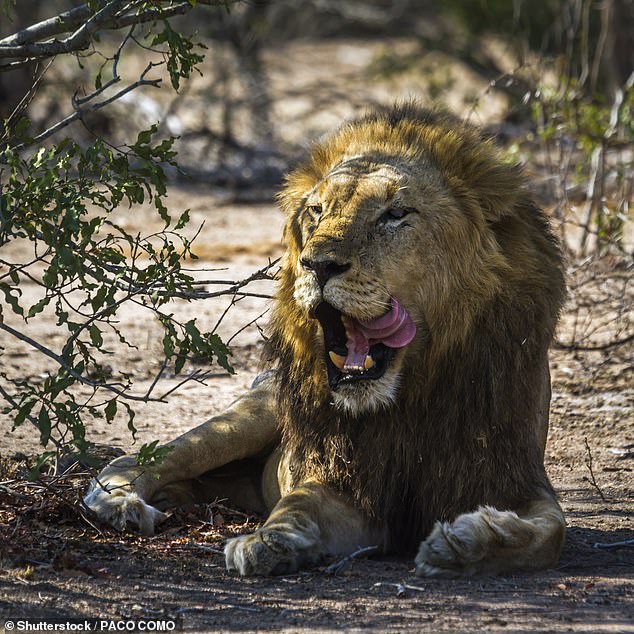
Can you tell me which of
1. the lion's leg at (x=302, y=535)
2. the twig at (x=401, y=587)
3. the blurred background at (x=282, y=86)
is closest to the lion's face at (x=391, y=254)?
the lion's leg at (x=302, y=535)

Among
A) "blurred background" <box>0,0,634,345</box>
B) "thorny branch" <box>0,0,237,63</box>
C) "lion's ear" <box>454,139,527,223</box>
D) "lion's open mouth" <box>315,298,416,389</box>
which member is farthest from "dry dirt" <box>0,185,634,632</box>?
"blurred background" <box>0,0,634,345</box>

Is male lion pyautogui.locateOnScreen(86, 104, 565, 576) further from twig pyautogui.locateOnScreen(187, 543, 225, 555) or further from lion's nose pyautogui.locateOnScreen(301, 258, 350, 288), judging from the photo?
twig pyautogui.locateOnScreen(187, 543, 225, 555)

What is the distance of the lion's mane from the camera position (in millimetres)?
4320

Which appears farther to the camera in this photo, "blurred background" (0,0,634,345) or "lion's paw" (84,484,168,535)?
"blurred background" (0,0,634,345)

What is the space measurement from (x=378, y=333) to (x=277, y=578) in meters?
0.87

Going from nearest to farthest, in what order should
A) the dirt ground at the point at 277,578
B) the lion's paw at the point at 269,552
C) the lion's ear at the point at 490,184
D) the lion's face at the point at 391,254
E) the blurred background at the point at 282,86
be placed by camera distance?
1. the dirt ground at the point at 277,578
2. the lion's paw at the point at 269,552
3. the lion's face at the point at 391,254
4. the lion's ear at the point at 490,184
5. the blurred background at the point at 282,86

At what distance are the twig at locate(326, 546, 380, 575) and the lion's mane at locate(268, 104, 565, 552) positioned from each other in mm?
104

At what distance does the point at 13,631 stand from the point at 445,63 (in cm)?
1219

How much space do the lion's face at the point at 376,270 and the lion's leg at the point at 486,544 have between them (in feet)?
1.69

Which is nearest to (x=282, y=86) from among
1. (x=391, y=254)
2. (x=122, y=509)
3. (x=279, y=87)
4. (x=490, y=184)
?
(x=279, y=87)

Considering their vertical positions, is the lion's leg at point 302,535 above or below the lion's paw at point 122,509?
below

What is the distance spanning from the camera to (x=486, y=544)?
3961mm

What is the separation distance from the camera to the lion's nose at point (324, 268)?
4066mm

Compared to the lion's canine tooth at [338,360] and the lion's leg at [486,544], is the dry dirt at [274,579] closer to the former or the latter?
the lion's leg at [486,544]
